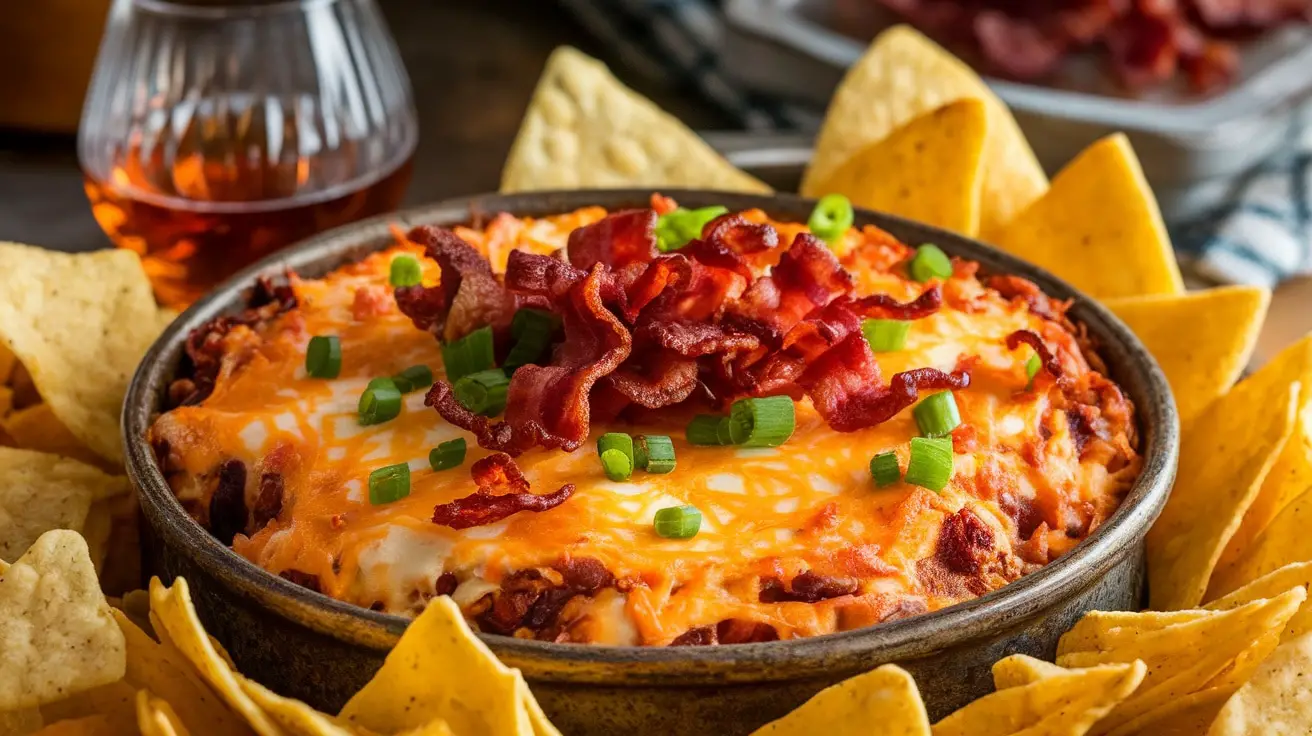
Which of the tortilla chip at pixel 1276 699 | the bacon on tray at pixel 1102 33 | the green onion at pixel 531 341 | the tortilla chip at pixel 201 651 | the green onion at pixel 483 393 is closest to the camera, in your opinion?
the tortilla chip at pixel 201 651

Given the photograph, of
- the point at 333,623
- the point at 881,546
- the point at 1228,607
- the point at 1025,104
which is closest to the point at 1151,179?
the point at 1025,104

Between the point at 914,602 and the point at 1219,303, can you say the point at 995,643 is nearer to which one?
the point at 914,602

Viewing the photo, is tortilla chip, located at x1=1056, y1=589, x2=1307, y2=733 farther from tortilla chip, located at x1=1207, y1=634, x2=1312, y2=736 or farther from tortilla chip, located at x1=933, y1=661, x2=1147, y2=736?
tortilla chip, located at x1=933, y1=661, x2=1147, y2=736

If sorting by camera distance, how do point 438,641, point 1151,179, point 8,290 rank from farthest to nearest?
point 1151,179 → point 8,290 → point 438,641

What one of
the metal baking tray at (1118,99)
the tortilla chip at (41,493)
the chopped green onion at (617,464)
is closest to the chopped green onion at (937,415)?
the chopped green onion at (617,464)

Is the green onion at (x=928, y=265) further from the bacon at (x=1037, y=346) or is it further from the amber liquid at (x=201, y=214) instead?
the amber liquid at (x=201, y=214)

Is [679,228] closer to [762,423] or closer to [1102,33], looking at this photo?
[762,423]

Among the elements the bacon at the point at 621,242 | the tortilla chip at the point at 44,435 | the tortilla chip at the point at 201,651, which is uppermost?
the bacon at the point at 621,242

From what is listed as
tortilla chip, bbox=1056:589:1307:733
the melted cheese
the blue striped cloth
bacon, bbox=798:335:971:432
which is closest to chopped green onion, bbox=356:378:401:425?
the melted cheese

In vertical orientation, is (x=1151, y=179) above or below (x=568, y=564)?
below
